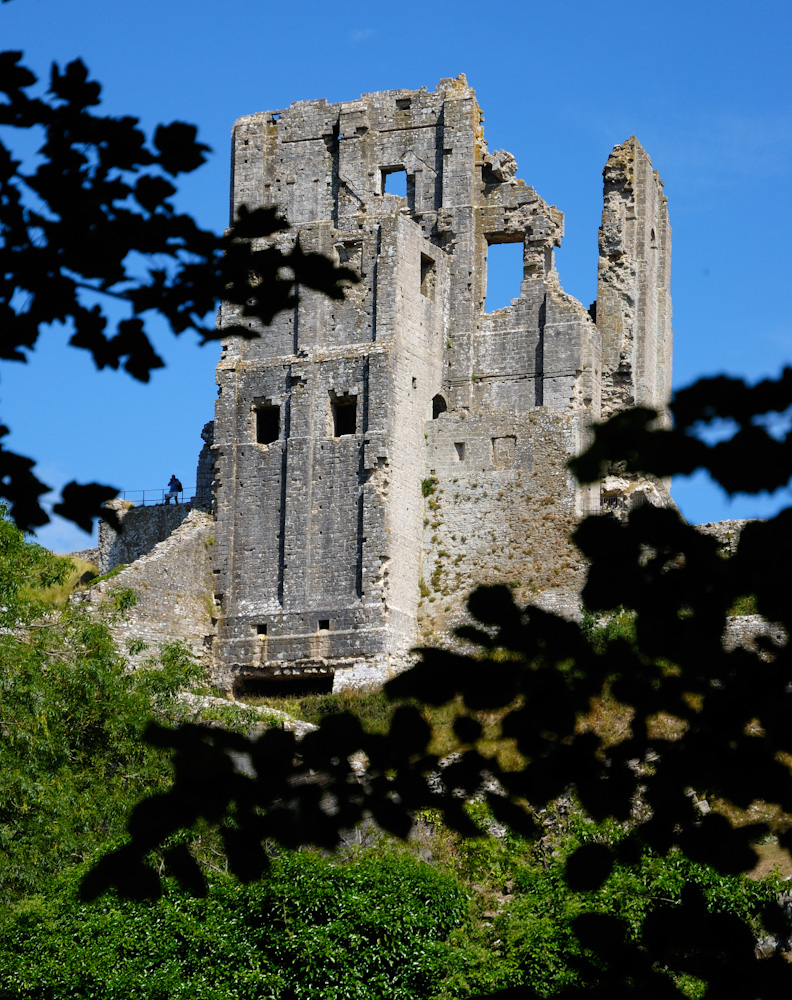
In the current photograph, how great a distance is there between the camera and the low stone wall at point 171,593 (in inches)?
1272

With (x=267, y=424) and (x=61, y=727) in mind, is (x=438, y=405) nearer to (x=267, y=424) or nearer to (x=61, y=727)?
(x=267, y=424)

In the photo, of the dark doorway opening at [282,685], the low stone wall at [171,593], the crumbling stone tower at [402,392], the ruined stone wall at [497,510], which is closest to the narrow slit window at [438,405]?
the crumbling stone tower at [402,392]

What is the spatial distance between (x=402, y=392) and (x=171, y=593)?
567 centimetres

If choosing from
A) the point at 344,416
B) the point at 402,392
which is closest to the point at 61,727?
the point at 344,416

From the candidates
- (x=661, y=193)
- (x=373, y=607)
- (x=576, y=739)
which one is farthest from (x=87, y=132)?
(x=661, y=193)

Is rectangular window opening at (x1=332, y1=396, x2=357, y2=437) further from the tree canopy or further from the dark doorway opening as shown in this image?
the tree canopy

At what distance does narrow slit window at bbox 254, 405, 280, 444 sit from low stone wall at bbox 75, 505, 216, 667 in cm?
193

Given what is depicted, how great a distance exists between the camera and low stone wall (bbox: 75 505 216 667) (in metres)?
32.3

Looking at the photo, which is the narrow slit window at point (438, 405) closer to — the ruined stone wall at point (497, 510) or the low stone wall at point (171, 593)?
the ruined stone wall at point (497, 510)

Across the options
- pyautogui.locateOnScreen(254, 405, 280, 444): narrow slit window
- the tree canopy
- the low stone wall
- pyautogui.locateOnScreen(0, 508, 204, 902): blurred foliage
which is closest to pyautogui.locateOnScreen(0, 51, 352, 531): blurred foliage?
the tree canopy

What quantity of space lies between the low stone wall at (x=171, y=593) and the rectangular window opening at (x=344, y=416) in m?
3.01

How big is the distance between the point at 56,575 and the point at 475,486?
9614mm

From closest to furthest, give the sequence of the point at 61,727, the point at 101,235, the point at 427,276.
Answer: the point at 101,235 < the point at 61,727 < the point at 427,276

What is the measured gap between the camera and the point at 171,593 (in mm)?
33250
